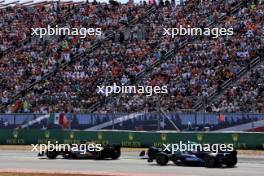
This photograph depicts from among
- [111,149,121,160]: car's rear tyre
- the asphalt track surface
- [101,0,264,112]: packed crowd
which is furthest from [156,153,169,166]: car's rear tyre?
Answer: [101,0,264,112]: packed crowd

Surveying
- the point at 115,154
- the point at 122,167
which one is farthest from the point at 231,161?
the point at 115,154

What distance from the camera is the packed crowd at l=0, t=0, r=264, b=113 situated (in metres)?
41.5

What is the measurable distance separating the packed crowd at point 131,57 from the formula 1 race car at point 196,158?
11791mm

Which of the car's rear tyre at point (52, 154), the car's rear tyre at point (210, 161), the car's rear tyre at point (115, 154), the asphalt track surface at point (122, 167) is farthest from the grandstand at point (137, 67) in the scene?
the car's rear tyre at point (210, 161)

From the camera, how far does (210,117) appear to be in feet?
122

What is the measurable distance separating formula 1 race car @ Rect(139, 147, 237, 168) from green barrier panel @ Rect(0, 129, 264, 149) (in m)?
8.25

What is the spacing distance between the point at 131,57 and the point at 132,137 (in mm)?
9551

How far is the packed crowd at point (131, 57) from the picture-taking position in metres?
41.5

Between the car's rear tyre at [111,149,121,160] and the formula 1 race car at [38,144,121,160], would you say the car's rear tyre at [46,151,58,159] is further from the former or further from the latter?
the car's rear tyre at [111,149,121,160]

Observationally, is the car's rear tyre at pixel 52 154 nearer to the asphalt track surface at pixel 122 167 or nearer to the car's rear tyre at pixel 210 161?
the asphalt track surface at pixel 122 167

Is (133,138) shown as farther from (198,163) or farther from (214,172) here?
(214,172)

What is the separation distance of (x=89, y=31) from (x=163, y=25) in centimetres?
560

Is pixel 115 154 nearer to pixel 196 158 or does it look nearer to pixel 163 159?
pixel 163 159

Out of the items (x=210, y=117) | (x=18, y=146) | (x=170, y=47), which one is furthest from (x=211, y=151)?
(x=170, y=47)
